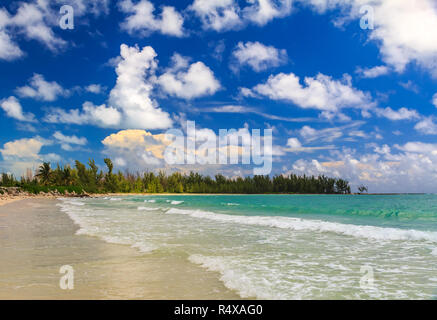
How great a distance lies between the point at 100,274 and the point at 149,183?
145984 millimetres

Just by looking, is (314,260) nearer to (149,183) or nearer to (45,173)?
(45,173)

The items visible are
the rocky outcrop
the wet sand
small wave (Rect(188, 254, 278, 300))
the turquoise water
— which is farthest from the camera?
the rocky outcrop

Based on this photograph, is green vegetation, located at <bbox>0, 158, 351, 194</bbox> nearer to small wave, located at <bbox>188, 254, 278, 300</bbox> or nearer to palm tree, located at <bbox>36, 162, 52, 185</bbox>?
palm tree, located at <bbox>36, 162, 52, 185</bbox>

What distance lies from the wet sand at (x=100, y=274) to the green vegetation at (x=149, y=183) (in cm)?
8317

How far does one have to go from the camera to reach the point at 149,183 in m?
149

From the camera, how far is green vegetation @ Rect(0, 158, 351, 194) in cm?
9583

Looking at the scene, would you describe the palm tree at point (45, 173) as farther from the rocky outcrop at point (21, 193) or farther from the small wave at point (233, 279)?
the small wave at point (233, 279)

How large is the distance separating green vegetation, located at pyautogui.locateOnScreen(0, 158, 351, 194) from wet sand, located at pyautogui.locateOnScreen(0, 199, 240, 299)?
83.2 m

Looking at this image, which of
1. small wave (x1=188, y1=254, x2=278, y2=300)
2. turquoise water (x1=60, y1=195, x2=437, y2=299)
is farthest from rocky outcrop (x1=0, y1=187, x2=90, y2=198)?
small wave (x1=188, y1=254, x2=278, y2=300)
